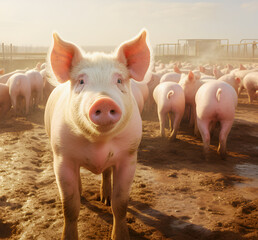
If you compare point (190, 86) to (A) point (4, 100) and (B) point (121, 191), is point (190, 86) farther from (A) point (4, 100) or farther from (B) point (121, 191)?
(A) point (4, 100)

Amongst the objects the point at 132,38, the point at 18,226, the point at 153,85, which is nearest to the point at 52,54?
the point at 132,38

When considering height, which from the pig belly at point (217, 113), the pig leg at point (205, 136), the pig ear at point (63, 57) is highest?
the pig ear at point (63, 57)

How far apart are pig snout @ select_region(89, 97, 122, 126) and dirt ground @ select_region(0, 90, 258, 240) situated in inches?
52.3

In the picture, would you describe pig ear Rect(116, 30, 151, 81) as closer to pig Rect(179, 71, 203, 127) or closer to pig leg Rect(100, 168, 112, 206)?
Result: pig leg Rect(100, 168, 112, 206)

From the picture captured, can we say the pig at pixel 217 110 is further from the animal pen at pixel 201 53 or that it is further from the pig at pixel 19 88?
the animal pen at pixel 201 53

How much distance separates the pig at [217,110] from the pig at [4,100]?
5324 millimetres

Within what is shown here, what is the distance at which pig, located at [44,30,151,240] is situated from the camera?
214 centimetres

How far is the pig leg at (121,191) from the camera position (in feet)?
8.32

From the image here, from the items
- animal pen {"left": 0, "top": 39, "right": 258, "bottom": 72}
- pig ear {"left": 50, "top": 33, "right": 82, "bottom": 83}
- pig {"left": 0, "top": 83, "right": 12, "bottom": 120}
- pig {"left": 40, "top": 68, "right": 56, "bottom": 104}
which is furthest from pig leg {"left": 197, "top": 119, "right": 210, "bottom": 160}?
animal pen {"left": 0, "top": 39, "right": 258, "bottom": 72}

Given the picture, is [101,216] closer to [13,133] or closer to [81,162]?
[81,162]

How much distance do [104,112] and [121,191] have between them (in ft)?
3.05

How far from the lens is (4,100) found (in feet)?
26.6

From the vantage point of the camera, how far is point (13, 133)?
6.38 metres

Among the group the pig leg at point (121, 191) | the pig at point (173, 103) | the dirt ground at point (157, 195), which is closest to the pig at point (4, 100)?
the dirt ground at point (157, 195)
